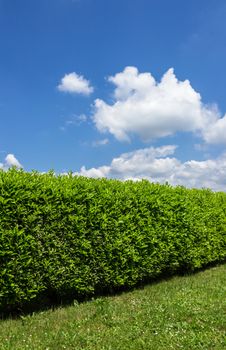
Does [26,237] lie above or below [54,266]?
above

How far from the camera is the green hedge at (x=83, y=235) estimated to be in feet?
28.1

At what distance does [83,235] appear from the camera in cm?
977

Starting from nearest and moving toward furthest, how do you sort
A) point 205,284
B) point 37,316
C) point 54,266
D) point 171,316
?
point 171,316 < point 37,316 < point 54,266 < point 205,284

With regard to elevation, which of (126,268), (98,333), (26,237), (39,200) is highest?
(39,200)

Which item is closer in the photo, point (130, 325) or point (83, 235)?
point (130, 325)

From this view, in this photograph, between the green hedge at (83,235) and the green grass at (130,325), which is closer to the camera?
the green grass at (130,325)

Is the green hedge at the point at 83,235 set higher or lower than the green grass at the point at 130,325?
higher

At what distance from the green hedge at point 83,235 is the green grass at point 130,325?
0.64 meters

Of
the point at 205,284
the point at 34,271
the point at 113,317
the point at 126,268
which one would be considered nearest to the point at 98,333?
the point at 113,317

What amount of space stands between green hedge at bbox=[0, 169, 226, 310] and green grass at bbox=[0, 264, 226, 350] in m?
0.64

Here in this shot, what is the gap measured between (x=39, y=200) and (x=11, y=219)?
0.79 m

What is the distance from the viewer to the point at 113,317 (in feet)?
26.6

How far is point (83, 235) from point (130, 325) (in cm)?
273

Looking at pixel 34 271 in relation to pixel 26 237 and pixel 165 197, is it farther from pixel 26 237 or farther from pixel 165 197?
pixel 165 197
